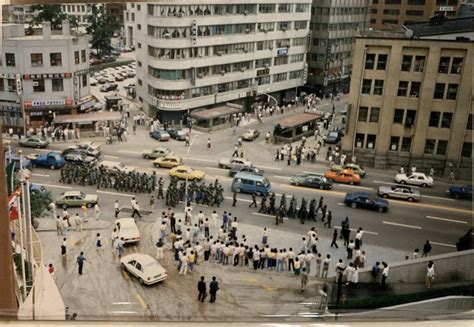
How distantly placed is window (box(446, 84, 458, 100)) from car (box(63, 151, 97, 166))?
1404 centimetres

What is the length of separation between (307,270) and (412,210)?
5968 mm

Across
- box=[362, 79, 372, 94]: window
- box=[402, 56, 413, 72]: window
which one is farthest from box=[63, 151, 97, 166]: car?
box=[402, 56, 413, 72]: window

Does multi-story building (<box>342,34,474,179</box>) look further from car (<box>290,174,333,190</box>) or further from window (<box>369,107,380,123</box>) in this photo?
car (<box>290,174,333,190</box>)

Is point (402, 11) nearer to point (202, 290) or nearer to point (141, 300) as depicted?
point (202, 290)

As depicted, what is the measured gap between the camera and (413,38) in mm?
20547

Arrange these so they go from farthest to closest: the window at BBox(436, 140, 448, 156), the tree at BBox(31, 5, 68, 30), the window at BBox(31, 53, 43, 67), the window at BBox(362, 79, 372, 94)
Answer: the window at BBox(362, 79, 372, 94) → the window at BBox(436, 140, 448, 156) → the window at BBox(31, 53, 43, 67) → the tree at BBox(31, 5, 68, 30)

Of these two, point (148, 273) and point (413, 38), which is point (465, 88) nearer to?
point (413, 38)

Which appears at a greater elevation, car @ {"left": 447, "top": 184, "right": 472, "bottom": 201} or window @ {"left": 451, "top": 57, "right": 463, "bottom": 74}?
window @ {"left": 451, "top": 57, "right": 463, "bottom": 74}

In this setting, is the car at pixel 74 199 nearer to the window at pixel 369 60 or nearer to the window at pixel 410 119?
the window at pixel 369 60

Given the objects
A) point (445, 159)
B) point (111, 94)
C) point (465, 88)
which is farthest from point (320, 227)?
point (111, 94)

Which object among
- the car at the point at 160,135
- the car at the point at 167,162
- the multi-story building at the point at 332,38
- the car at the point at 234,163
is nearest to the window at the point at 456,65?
the car at the point at 234,163

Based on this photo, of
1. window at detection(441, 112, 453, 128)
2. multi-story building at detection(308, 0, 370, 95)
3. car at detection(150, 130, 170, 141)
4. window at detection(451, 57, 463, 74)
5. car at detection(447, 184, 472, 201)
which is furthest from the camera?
multi-story building at detection(308, 0, 370, 95)

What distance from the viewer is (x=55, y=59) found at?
19.2m

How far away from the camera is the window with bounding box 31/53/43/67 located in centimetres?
1820
